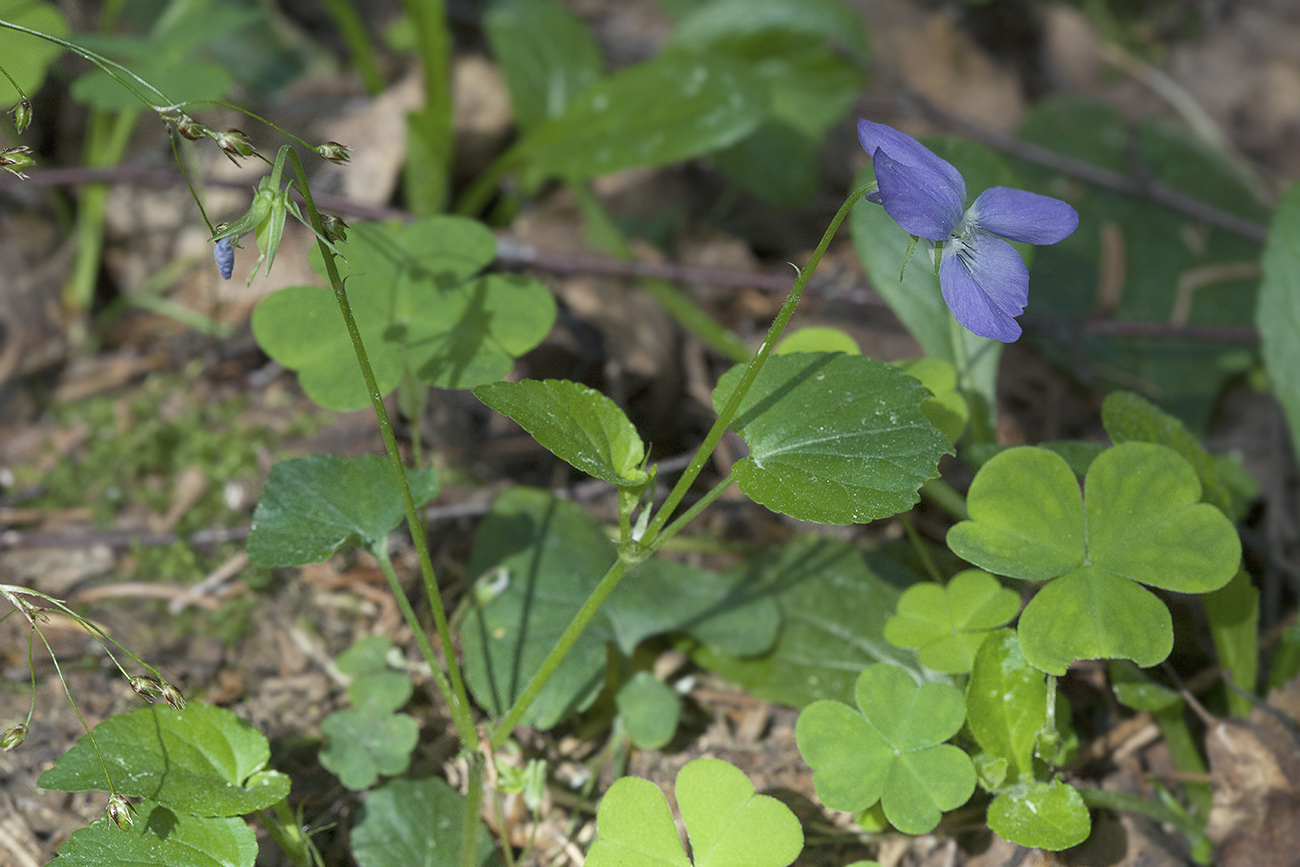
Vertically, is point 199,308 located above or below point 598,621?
above

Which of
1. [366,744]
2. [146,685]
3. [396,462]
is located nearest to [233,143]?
[396,462]

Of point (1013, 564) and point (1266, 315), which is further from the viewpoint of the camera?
point (1266, 315)

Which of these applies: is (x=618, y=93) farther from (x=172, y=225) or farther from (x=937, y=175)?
(x=937, y=175)

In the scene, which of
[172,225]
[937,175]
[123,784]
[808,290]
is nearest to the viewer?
[937,175]

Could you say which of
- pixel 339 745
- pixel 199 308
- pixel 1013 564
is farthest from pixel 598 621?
pixel 199 308

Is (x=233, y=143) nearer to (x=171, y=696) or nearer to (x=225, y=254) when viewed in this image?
(x=225, y=254)

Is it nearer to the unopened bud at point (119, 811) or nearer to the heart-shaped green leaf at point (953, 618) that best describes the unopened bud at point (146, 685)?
the unopened bud at point (119, 811)

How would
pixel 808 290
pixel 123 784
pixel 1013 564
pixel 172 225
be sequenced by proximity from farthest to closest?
pixel 172 225 < pixel 808 290 < pixel 1013 564 < pixel 123 784
